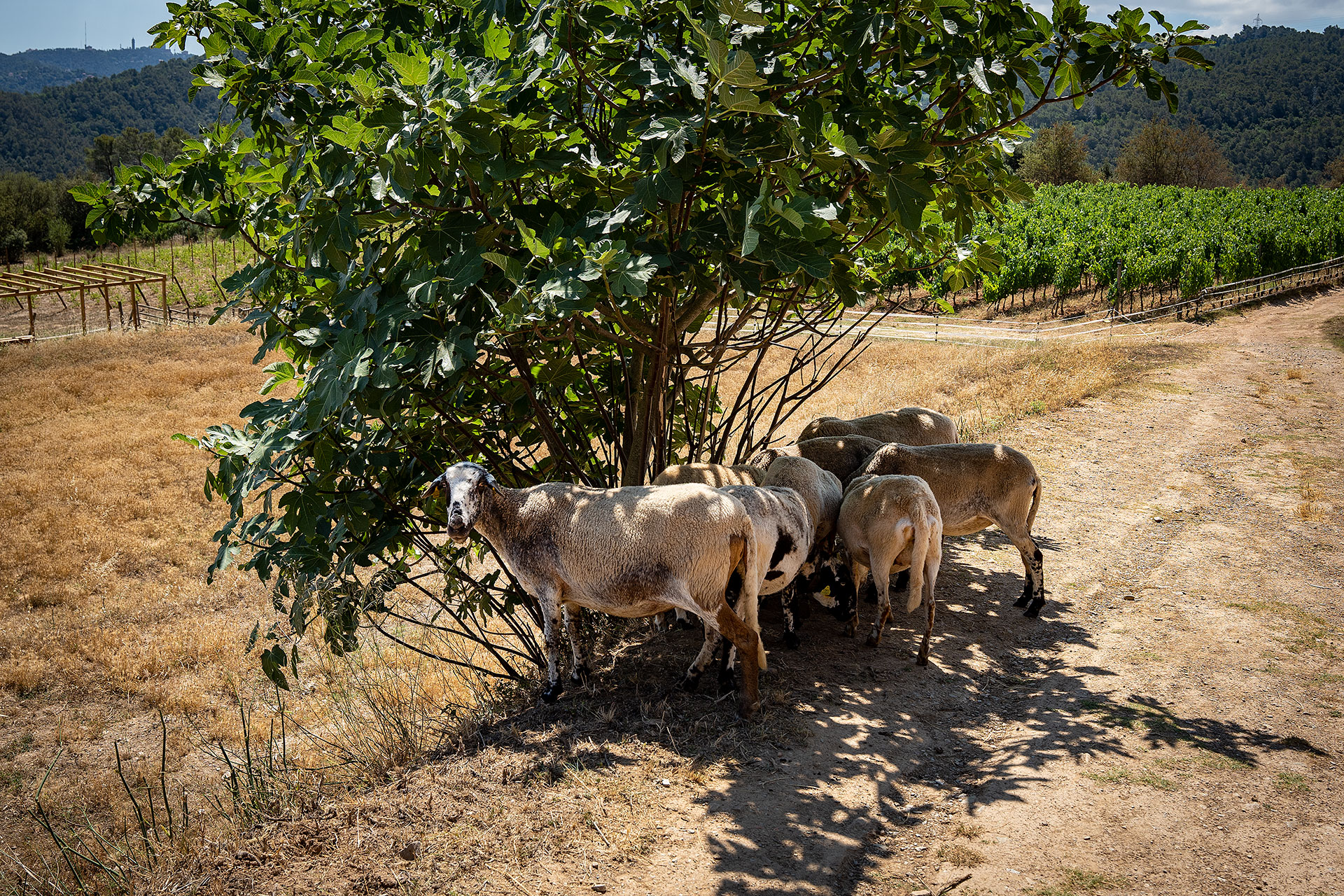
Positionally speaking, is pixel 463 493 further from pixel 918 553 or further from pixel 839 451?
pixel 839 451

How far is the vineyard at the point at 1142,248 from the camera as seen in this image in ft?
126

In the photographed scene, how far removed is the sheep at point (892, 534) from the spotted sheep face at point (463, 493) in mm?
3217

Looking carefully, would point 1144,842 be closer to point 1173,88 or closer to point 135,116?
point 1173,88

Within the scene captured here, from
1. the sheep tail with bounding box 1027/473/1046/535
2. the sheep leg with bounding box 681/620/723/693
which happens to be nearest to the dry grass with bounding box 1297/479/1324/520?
the sheep tail with bounding box 1027/473/1046/535

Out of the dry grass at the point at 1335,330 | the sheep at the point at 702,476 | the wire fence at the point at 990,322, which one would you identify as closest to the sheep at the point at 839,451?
→ the sheep at the point at 702,476

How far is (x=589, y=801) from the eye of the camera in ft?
16.2

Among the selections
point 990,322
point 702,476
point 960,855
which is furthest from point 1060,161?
point 960,855

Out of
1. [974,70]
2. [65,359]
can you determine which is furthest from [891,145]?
[65,359]

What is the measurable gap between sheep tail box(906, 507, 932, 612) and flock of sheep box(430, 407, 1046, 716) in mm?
11

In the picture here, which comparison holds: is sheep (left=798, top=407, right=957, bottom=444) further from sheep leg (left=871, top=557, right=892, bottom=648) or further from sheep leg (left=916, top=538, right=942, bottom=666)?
sheep leg (left=871, top=557, right=892, bottom=648)

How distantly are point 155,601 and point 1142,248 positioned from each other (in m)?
43.7

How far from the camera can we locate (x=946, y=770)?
5.61m

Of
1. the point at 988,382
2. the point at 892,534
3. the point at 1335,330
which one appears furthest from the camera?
the point at 1335,330

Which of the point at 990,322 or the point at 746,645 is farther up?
the point at 990,322
